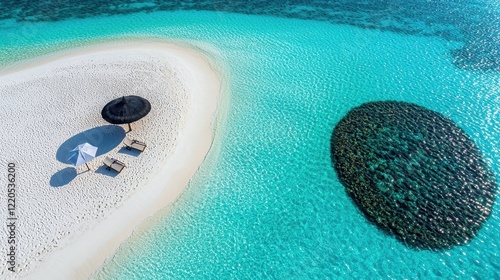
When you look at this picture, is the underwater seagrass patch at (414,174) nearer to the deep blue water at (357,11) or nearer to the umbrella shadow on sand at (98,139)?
the umbrella shadow on sand at (98,139)

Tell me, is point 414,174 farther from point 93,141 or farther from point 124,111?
point 93,141

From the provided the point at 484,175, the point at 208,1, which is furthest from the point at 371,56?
the point at 208,1

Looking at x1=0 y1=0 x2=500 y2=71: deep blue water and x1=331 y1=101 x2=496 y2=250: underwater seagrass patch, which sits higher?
x1=0 y1=0 x2=500 y2=71: deep blue water

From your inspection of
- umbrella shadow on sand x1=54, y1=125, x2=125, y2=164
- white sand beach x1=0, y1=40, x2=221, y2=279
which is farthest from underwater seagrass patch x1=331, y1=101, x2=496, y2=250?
umbrella shadow on sand x1=54, y1=125, x2=125, y2=164

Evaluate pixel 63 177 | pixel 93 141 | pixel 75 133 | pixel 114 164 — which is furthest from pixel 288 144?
pixel 75 133

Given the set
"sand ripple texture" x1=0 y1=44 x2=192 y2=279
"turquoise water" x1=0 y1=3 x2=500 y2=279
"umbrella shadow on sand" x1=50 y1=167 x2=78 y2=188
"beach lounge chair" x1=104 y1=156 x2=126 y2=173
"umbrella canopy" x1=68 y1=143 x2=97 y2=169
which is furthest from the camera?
"beach lounge chair" x1=104 y1=156 x2=126 y2=173

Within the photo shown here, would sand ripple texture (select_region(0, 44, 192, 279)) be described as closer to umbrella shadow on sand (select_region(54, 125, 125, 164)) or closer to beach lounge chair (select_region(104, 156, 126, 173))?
umbrella shadow on sand (select_region(54, 125, 125, 164))

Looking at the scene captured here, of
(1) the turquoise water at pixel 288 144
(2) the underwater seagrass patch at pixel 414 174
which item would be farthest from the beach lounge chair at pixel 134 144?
(2) the underwater seagrass patch at pixel 414 174
